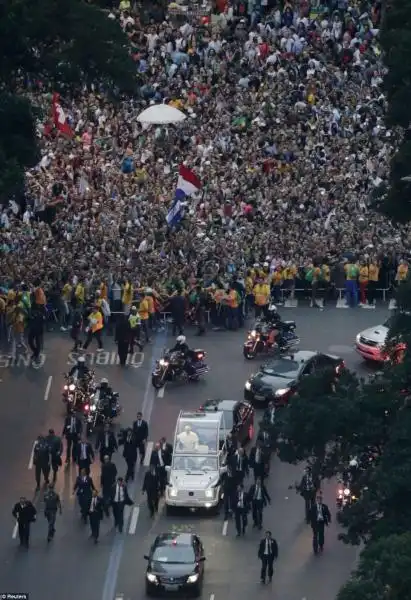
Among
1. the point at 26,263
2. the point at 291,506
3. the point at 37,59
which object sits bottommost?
the point at 291,506

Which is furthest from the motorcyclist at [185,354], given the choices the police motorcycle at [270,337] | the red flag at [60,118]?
the red flag at [60,118]

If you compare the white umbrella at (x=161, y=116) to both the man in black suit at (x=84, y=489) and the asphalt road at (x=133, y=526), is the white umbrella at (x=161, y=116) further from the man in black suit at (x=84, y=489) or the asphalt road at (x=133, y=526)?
the man in black suit at (x=84, y=489)

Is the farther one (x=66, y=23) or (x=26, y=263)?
(x=26, y=263)

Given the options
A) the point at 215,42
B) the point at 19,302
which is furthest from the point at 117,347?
the point at 215,42

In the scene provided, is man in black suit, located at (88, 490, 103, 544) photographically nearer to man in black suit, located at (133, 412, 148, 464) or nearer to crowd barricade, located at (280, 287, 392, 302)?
man in black suit, located at (133, 412, 148, 464)

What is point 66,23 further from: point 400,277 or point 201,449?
point 400,277

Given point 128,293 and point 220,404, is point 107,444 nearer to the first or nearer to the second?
point 220,404
